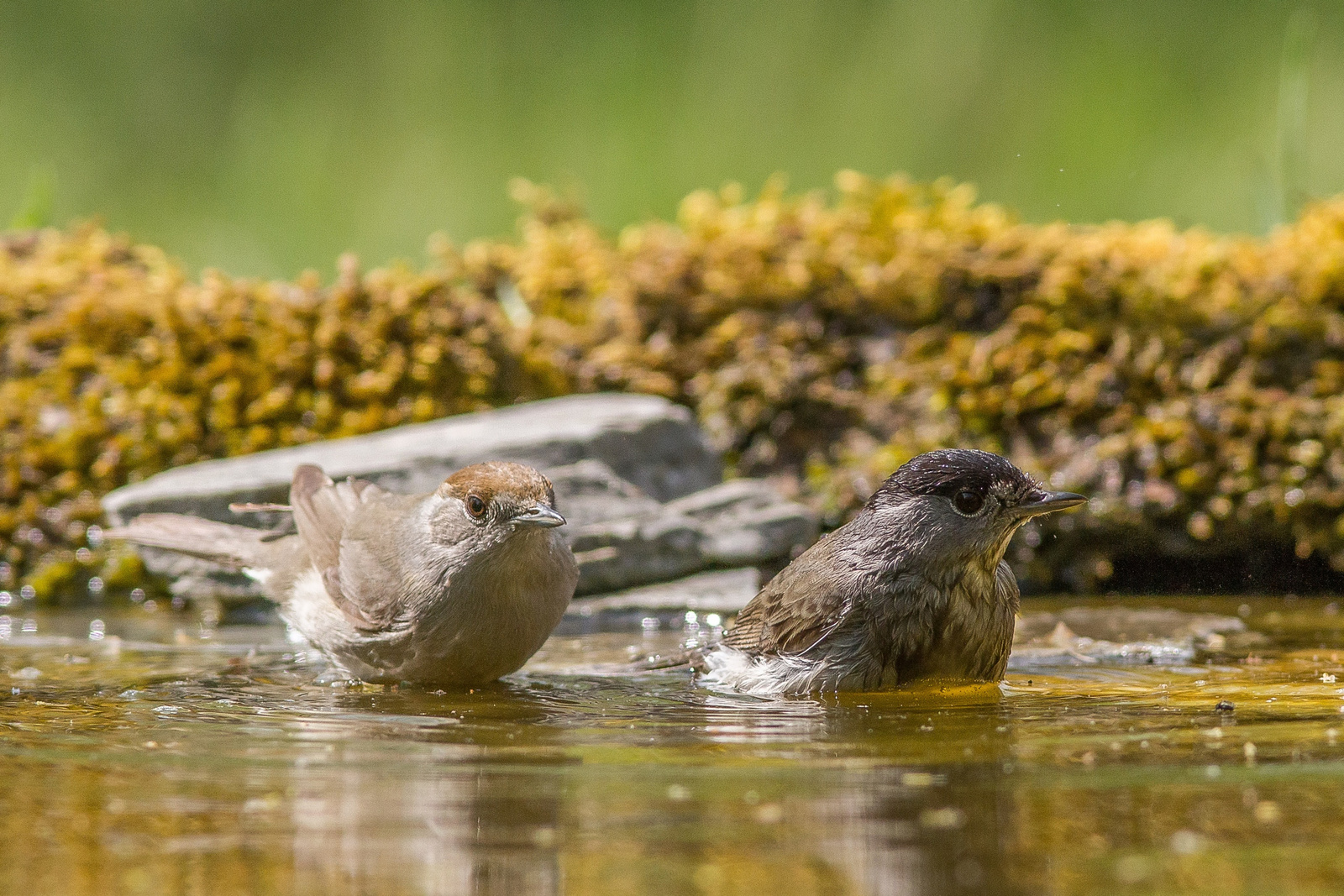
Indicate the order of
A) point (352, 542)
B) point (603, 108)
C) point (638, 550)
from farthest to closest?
point (603, 108) → point (638, 550) → point (352, 542)

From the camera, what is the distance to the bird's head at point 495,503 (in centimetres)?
473

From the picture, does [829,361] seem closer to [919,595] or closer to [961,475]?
[961,475]

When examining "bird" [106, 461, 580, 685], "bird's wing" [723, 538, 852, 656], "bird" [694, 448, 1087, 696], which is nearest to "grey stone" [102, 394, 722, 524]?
"bird" [106, 461, 580, 685]

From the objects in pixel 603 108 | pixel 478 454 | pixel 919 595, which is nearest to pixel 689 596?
pixel 478 454

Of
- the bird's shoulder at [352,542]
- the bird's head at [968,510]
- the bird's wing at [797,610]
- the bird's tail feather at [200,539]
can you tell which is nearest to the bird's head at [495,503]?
the bird's shoulder at [352,542]

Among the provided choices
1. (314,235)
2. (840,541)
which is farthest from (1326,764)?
(314,235)

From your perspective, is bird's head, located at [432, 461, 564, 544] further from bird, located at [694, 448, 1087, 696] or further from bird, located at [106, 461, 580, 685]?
bird, located at [694, 448, 1087, 696]

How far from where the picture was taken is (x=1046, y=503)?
4.44m

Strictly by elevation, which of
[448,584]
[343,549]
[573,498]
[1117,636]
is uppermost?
[573,498]

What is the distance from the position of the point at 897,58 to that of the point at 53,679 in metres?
9.03

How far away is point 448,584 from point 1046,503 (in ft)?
6.47

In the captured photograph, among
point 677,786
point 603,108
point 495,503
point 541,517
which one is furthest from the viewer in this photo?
point 603,108

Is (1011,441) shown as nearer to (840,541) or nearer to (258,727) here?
(840,541)

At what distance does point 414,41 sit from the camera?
12.6 m
